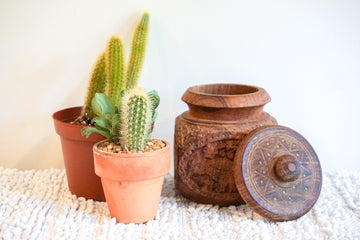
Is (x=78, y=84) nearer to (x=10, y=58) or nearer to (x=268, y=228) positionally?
(x=10, y=58)

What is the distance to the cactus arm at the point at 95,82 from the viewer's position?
Answer: 1388 mm

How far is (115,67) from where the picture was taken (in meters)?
1.31

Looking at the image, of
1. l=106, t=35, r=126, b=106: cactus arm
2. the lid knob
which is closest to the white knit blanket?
the lid knob

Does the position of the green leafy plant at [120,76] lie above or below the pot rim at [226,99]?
above

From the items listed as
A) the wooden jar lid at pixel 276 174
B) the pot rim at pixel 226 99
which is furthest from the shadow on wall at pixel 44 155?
the wooden jar lid at pixel 276 174

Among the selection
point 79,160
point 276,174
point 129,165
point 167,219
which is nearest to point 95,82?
point 79,160

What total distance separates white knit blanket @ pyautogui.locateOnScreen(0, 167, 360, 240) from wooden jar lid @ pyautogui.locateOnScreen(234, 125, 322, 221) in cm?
6

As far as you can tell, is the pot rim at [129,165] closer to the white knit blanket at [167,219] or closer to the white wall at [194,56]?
the white knit blanket at [167,219]

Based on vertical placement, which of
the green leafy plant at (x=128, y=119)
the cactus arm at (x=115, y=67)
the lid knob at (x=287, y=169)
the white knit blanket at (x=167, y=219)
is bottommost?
the white knit blanket at (x=167, y=219)

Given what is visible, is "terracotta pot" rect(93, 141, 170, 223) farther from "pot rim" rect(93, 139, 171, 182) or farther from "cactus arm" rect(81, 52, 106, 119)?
"cactus arm" rect(81, 52, 106, 119)

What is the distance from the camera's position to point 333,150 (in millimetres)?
1646

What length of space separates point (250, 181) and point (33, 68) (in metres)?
0.93

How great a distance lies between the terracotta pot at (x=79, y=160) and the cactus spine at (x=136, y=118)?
181 millimetres

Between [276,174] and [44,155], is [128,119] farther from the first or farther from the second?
[44,155]
